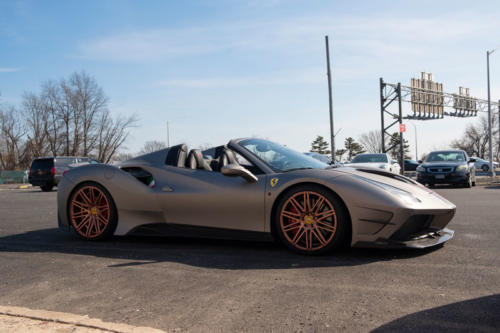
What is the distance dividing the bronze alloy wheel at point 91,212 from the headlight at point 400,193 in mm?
3057

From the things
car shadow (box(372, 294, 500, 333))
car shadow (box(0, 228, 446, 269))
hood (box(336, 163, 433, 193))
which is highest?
hood (box(336, 163, 433, 193))

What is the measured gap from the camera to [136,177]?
5230mm

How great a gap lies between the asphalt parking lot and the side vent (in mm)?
760

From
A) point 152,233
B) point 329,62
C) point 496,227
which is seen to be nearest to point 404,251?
point 496,227

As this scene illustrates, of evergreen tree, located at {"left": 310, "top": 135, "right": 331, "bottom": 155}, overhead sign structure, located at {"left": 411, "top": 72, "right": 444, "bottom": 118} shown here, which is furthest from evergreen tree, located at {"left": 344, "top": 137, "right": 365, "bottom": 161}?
overhead sign structure, located at {"left": 411, "top": 72, "right": 444, "bottom": 118}

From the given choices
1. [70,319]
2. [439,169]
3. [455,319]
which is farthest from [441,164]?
[70,319]

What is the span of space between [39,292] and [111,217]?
1985 millimetres

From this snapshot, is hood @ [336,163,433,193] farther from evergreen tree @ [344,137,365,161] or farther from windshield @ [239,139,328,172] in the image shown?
evergreen tree @ [344,137,365,161]

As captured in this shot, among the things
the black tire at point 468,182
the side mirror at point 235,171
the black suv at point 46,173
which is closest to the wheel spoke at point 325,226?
the side mirror at point 235,171

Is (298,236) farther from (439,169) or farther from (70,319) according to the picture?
(439,169)

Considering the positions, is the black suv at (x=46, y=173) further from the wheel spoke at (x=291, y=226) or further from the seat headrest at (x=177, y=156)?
the wheel spoke at (x=291, y=226)

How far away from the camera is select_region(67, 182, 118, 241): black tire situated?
5.15m

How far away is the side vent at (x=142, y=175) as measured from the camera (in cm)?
519

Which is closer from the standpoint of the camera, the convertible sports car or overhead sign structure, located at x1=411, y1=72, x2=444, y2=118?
the convertible sports car
